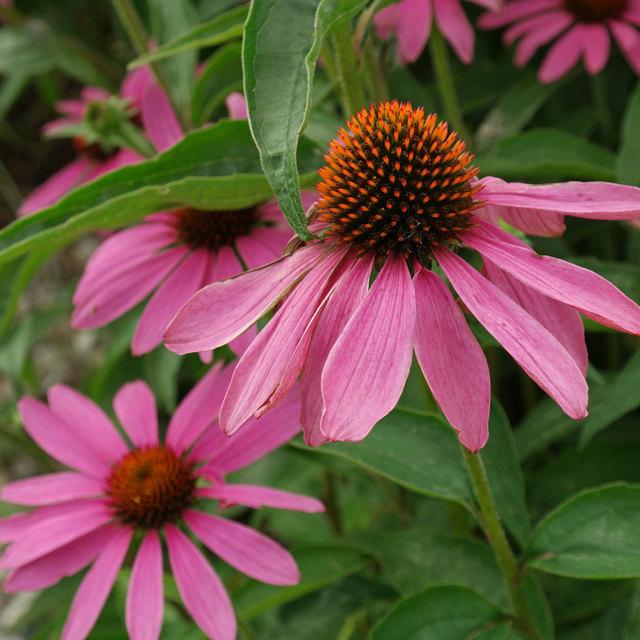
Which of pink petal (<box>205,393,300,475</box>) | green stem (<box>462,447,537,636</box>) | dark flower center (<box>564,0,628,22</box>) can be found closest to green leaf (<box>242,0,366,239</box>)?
green stem (<box>462,447,537,636</box>)

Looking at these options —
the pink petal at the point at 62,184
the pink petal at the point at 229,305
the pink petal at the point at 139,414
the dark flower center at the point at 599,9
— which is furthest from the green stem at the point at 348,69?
the pink petal at the point at 62,184

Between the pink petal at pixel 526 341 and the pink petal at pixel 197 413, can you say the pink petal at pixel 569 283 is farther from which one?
the pink petal at pixel 197 413

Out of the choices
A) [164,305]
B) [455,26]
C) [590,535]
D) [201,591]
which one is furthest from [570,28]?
[201,591]

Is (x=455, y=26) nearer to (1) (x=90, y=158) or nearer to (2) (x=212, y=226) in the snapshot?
(2) (x=212, y=226)

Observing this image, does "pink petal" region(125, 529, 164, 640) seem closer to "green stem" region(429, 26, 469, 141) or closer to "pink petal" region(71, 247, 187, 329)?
"pink petal" region(71, 247, 187, 329)

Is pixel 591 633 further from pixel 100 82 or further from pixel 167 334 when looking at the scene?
pixel 100 82

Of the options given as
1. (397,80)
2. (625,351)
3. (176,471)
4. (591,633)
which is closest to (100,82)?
(397,80)
